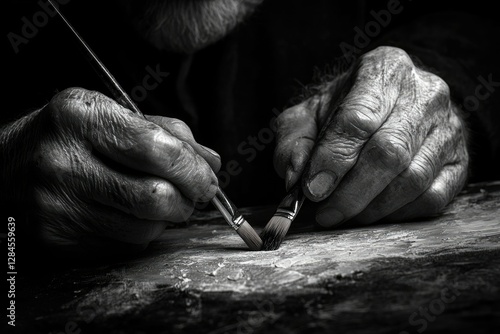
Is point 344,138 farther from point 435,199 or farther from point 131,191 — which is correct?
point 131,191

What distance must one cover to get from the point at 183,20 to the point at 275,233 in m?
0.93

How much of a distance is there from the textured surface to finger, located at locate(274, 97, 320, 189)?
15 centimetres

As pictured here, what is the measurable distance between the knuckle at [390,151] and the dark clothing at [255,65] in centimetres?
70

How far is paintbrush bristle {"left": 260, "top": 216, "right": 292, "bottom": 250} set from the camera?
Result: 1.04m

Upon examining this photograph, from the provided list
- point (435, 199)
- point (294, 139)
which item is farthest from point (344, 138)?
point (435, 199)

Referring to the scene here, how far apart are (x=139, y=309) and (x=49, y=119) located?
0.44 m

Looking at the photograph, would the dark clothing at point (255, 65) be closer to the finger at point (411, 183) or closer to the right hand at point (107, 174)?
the finger at point (411, 183)

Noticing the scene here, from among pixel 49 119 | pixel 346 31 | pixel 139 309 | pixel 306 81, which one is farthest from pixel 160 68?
pixel 139 309

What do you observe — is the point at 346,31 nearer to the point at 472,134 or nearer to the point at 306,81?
the point at 306,81

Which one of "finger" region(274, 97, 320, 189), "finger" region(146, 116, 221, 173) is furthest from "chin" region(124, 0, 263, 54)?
"finger" region(146, 116, 221, 173)

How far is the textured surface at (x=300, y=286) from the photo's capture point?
604mm

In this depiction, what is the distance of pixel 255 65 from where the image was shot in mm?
2004

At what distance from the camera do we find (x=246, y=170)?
2.06 m

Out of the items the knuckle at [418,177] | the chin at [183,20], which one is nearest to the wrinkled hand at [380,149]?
the knuckle at [418,177]
